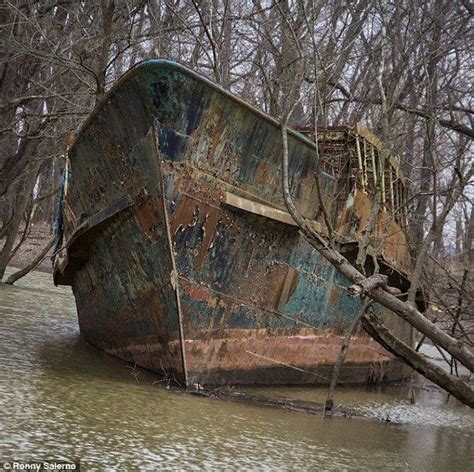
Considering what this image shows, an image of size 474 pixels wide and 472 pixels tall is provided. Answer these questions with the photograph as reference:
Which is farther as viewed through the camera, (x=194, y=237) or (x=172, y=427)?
(x=194, y=237)

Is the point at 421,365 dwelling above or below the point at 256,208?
below

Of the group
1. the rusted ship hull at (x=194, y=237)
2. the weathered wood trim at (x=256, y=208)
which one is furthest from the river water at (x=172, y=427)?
the weathered wood trim at (x=256, y=208)

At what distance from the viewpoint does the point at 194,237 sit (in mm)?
5719

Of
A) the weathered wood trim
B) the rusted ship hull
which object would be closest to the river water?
the rusted ship hull

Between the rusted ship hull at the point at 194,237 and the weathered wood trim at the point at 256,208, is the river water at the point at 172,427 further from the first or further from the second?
the weathered wood trim at the point at 256,208

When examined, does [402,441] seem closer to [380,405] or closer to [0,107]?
[380,405]

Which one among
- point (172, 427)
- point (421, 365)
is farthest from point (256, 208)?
point (172, 427)

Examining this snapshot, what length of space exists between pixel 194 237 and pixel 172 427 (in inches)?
76.6

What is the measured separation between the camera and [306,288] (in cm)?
705

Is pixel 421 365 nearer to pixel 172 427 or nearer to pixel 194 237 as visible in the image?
pixel 172 427

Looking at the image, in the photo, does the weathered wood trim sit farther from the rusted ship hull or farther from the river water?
the river water

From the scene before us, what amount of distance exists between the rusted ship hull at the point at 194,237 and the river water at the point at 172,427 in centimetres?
41

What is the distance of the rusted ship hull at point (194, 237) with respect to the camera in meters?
5.57

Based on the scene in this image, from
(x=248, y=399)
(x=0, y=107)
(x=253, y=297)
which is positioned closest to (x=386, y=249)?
(x=253, y=297)
